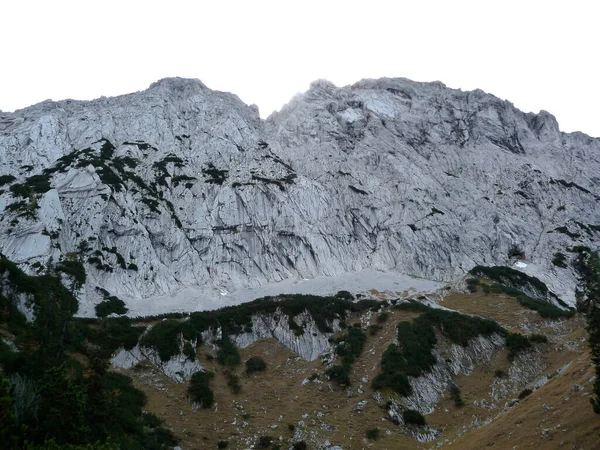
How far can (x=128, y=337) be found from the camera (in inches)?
1725

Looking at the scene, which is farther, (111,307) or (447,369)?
(111,307)

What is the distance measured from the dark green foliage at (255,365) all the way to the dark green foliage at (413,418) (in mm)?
15917

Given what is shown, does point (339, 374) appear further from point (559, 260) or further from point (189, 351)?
point (559, 260)

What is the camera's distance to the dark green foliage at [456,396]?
120ft

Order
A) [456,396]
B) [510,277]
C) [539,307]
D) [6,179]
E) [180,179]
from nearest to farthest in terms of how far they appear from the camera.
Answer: [456,396] → [539,307] → [510,277] → [6,179] → [180,179]

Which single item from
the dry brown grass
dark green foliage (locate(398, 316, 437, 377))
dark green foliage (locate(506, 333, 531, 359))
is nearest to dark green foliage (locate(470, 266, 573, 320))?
the dry brown grass

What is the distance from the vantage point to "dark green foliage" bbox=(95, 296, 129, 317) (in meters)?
53.1

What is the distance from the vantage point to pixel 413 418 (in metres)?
34.5

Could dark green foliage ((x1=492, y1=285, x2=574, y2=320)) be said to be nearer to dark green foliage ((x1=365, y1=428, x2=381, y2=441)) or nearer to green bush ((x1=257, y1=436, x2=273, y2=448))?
dark green foliage ((x1=365, y1=428, x2=381, y2=441))

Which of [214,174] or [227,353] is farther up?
[214,174]

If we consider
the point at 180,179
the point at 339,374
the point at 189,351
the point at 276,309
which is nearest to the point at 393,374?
the point at 339,374

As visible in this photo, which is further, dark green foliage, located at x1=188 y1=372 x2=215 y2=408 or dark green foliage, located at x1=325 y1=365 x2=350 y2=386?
dark green foliage, located at x1=325 y1=365 x2=350 y2=386

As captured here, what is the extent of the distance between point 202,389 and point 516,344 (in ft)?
106

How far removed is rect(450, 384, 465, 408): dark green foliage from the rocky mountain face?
40.5m
